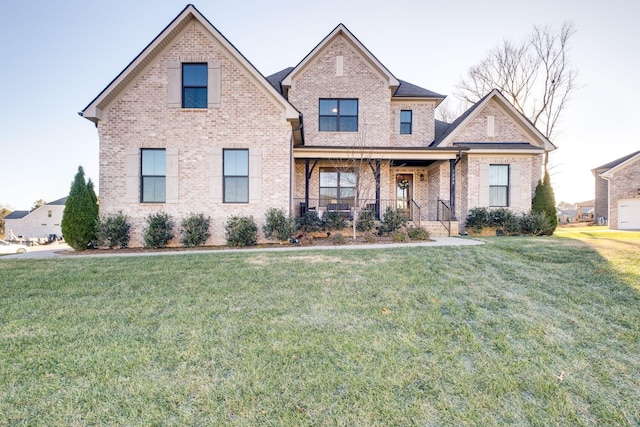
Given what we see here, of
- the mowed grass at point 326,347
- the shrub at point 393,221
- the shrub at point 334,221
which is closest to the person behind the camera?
the mowed grass at point 326,347

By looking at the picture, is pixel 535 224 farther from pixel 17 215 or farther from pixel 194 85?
pixel 17 215

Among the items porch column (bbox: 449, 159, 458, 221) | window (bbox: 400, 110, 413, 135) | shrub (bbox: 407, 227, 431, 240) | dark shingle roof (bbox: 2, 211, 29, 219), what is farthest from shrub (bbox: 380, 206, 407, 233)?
dark shingle roof (bbox: 2, 211, 29, 219)

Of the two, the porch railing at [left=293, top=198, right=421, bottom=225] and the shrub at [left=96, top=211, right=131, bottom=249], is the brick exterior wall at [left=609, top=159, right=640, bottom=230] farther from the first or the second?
the shrub at [left=96, top=211, right=131, bottom=249]

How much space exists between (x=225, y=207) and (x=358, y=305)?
7.50 metres

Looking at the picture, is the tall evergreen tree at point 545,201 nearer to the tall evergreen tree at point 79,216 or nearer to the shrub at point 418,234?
the shrub at point 418,234

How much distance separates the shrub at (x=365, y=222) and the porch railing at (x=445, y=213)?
132 inches

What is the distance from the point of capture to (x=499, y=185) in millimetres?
13477

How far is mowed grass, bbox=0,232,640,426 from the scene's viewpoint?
215cm

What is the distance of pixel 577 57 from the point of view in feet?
70.8

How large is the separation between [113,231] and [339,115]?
33.4 ft

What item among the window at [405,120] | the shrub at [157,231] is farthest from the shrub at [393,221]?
the shrub at [157,231]

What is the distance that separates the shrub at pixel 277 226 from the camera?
1016 centimetres

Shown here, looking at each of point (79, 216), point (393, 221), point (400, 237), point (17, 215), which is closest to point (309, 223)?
point (393, 221)

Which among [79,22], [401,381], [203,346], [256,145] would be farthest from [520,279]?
[79,22]
